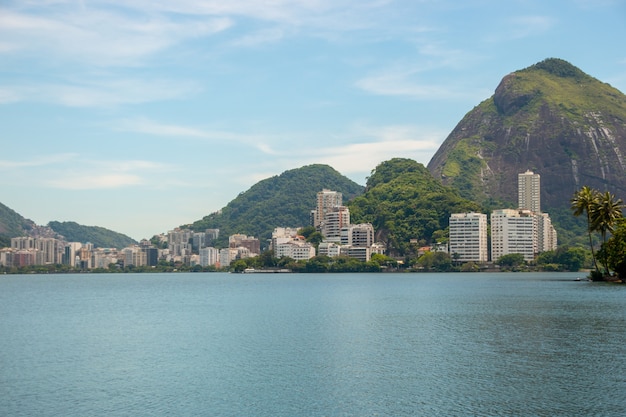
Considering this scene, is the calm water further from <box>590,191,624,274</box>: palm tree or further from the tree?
<box>590,191,624,274</box>: palm tree

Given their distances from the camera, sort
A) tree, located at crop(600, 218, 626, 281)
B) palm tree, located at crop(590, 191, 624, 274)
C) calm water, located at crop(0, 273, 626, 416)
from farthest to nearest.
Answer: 1. palm tree, located at crop(590, 191, 624, 274)
2. tree, located at crop(600, 218, 626, 281)
3. calm water, located at crop(0, 273, 626, 416)

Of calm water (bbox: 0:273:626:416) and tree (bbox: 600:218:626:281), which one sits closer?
calm water (bbox: 0:273:626:416)

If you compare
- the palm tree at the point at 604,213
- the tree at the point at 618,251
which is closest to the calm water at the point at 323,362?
the tree at the point at 618,251

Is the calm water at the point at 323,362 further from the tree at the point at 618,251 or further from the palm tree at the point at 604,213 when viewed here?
the palm tree at the point at 604,213

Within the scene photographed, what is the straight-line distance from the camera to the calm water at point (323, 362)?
138 ft

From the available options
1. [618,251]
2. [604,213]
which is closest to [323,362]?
[618,251]

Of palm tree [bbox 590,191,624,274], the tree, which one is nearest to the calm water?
the tree

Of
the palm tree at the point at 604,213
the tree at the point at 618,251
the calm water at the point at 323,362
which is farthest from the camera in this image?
the palm tree at the point at 604,213

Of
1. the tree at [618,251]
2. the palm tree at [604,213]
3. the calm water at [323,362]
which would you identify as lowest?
the calm water at [323,362]

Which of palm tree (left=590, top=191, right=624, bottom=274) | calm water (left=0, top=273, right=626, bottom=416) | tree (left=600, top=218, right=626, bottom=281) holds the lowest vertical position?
calm water (left=0, top=273, right=626, bottom=416)

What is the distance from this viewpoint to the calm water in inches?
1651

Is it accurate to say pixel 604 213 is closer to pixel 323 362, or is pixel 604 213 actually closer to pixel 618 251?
pixel 618 251

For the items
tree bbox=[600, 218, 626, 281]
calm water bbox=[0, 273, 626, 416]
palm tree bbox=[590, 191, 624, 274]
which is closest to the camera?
calm water bbox=[0, 273, 626, 416]

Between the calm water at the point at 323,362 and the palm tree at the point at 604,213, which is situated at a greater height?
the palm tree at the point at 604,213
